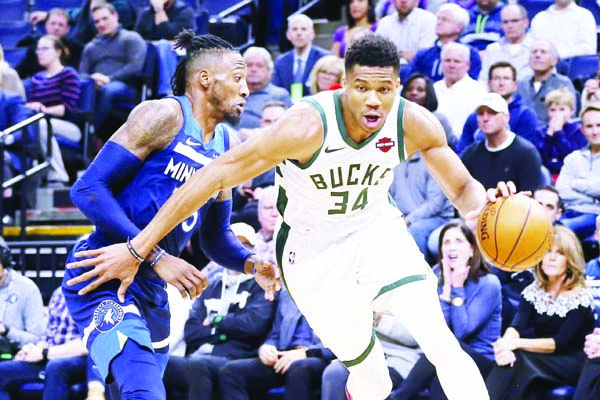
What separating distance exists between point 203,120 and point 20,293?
3987mm

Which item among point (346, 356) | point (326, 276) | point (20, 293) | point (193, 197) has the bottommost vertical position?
point (20, 293)

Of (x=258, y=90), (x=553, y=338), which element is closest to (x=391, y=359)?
(x=553, y=338)

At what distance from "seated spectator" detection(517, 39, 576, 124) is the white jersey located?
4.71 m

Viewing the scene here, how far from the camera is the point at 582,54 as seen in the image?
10641 millimetres

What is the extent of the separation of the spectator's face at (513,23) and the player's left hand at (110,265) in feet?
20.3

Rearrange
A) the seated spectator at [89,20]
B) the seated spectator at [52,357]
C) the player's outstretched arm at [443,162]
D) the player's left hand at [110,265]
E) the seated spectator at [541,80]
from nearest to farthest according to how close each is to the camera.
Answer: the player's left hand at [110,265] → the player's outstretched arm at [443,162] → the seated spectator at [52,357] → the seated spectator at [541,80] → the seated spectator at [89,20]

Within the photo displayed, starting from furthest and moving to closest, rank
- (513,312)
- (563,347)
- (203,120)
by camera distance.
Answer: (513,312) → (563,347) → (203,120)

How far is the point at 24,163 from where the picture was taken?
34.7 feet

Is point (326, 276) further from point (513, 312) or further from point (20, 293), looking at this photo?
point (20, 293)

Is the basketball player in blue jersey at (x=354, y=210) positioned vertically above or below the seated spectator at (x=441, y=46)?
below

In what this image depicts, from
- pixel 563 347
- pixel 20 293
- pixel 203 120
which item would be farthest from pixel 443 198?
pixel 203 120

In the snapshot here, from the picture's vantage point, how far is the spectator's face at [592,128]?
8539mm

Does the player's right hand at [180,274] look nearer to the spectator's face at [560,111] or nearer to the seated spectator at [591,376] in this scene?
the seated spectator at [591,376]

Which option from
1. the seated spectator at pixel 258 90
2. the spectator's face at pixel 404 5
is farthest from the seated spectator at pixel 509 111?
the spectator's face at pixel 404 5
